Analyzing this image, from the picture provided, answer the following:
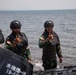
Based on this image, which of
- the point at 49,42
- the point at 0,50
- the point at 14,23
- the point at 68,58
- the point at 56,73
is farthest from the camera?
the point at 68,58

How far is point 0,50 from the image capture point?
4051 millimetres

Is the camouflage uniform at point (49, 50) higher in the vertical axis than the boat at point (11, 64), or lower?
lower

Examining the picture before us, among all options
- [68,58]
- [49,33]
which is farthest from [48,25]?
[68,58]

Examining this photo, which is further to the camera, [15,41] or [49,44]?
[49,44]

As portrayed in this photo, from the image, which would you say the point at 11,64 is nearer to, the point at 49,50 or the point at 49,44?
the point at 49,44

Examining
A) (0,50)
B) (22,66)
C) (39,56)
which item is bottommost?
(39,56)

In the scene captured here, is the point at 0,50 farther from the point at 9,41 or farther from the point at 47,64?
the point at 47,64

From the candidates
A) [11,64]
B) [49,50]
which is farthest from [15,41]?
[11,64]

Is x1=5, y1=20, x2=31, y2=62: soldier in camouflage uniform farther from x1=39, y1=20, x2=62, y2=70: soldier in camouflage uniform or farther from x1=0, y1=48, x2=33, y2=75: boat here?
x1=0, y1=48, x2=33, y2=75: boat

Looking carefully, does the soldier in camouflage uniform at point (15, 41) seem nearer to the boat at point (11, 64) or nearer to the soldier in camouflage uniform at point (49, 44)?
the soldier in camouflage uniform at point (49, 44)

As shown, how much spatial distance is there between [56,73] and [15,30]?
142cm

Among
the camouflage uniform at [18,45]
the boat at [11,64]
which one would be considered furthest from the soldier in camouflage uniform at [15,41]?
the boat at [11,64]

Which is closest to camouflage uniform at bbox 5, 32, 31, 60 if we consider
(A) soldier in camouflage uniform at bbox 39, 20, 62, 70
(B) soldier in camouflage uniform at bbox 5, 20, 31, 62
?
(B) soldier in camouflage uniform at bbox 5, 20, 31, 62

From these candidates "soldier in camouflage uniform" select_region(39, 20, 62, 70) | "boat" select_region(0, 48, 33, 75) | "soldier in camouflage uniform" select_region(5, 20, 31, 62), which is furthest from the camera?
"soldier in camouflage uniform" select_region(39, 20, 62, 70)
